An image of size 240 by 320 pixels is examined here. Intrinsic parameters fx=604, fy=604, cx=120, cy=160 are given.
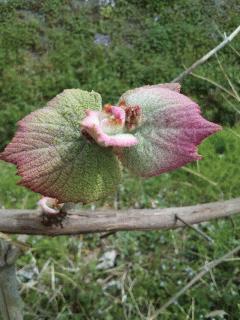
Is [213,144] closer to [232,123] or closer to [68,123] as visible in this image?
[232,123]

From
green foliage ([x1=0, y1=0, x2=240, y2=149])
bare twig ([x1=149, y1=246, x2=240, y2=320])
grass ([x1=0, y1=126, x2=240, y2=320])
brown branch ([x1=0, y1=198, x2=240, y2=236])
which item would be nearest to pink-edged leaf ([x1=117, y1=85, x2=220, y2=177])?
brown branch ([x1=0, y1=198, x2=240, y2=236])

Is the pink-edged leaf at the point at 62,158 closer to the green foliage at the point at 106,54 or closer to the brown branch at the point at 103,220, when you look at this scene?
the brown branch at the point at 103,220

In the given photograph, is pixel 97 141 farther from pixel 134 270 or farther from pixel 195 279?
pixel 134 270

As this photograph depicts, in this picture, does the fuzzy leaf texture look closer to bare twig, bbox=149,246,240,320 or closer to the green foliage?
bare twig, bbox=149,246,240,320

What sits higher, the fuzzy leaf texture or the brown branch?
the fuzzy leaf texture

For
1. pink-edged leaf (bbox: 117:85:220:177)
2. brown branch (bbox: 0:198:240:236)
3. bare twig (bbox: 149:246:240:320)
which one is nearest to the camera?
pink-edged leaf (bbox: 117:85:220:177)

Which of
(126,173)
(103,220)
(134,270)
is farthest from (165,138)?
(126,173)

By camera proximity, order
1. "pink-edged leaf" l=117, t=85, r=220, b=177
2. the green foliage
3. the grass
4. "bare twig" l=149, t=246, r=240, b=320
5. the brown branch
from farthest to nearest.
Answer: the green foliage, the grass, "bare twig" l=149, t=246, r=240, b=320, the brown branch, "pink-edged leaf" l=117, t=85, r=220, b=177
